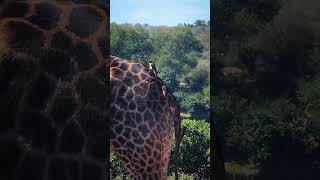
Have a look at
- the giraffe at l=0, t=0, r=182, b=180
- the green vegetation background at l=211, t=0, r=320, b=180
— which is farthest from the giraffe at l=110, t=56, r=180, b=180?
the giraffe at l=0, t=0, r=182, b=180

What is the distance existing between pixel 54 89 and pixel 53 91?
2cm

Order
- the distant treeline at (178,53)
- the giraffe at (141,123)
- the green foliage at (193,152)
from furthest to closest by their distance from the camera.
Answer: the distant treeline at (178,53) → the green foliage at (193,152) → the giraffe at (141,123)

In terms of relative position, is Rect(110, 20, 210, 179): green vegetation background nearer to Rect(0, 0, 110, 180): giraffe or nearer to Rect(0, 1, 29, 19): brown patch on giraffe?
Rect(0, 0, 110, 180): giraffe

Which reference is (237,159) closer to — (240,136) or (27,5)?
(240,136)

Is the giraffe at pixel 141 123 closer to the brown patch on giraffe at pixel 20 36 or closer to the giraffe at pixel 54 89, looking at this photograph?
the giraffe at pixel 54 89

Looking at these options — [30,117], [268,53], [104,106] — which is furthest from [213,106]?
[30,117]

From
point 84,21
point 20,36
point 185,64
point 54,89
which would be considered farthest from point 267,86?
point 20,36

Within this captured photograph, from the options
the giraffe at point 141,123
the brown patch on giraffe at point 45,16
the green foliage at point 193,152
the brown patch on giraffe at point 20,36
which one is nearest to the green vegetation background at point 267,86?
the green foliage at point 193,152

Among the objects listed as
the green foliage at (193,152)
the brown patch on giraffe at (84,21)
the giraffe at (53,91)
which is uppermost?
the brown patch on giraffe at (84,21)

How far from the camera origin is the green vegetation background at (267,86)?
209 inches

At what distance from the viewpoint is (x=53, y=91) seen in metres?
3.76

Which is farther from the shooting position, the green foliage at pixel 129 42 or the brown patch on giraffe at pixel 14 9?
the green foliage at pixel 129 42

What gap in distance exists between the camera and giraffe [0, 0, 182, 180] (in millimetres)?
3689

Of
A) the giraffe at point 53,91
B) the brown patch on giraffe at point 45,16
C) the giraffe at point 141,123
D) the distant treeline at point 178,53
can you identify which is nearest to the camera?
the giraffe at point 53,91
